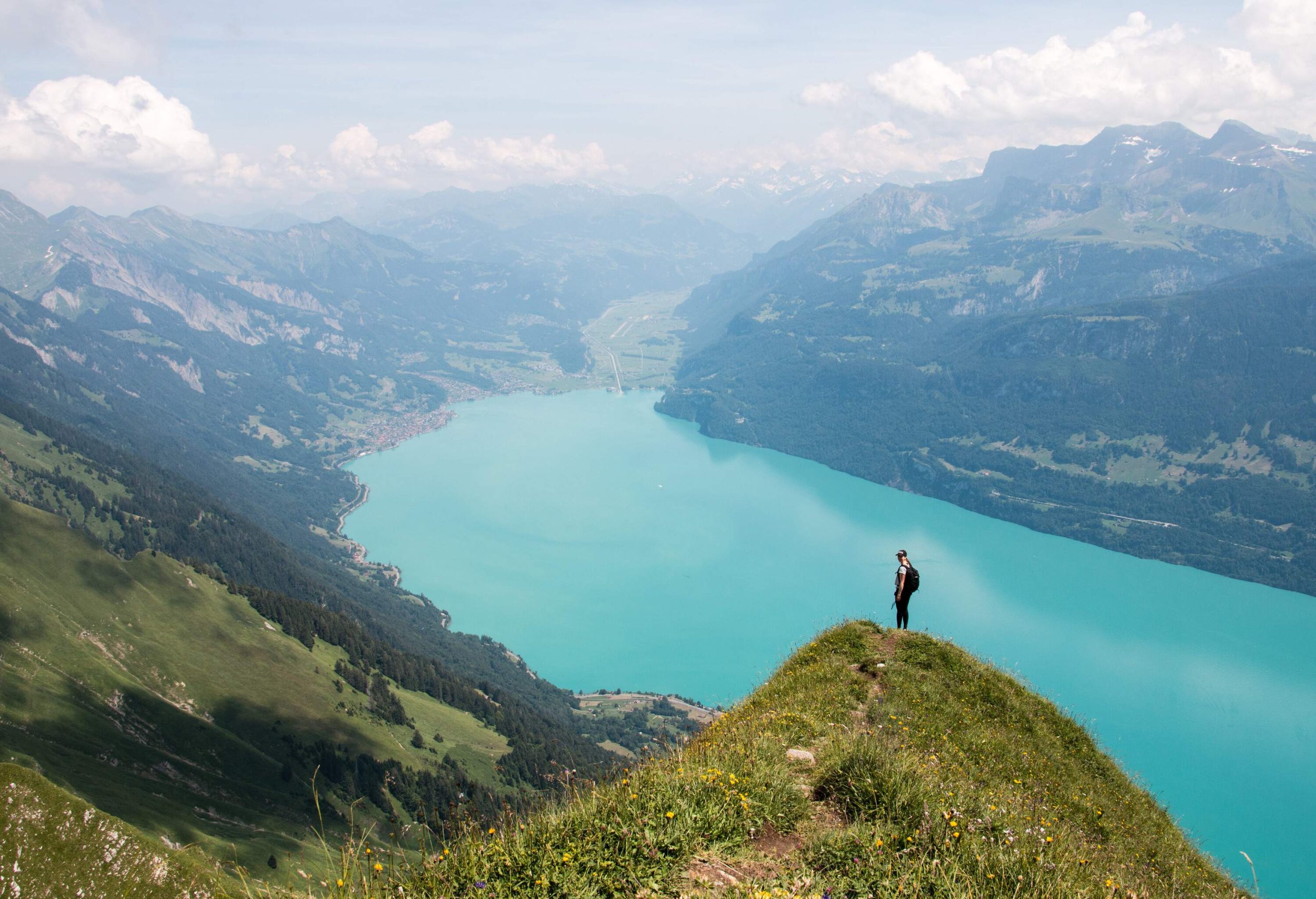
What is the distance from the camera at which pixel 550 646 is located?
13400cm

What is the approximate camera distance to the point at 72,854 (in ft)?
87.4

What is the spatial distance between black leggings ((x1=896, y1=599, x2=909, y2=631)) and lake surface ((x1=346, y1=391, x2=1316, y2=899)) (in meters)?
71.5

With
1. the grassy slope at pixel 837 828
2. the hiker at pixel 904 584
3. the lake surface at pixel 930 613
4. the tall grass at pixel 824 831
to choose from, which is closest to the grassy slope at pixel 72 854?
the tall grass at pixel 824 831

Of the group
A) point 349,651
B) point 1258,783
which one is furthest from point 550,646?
point 1258,783

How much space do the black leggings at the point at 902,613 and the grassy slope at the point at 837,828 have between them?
146 inches

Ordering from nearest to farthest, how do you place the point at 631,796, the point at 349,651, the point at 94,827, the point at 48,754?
the point at 631,796 < the point at 94,827 < the point at 48,754 < the point at 349,651

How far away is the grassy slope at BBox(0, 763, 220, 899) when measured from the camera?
23906 millimetres

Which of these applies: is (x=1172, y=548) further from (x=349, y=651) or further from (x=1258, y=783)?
(x=349, y=651)

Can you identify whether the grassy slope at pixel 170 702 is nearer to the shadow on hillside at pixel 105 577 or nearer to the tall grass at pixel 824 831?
the shadow on hillside at pixel 105 577

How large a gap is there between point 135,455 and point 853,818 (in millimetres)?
213378

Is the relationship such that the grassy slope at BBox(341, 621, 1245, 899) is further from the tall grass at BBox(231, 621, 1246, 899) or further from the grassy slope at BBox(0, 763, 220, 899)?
the grassy slope at BBox(0, 763, 220, 899)

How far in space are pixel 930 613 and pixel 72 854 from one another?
118916mm

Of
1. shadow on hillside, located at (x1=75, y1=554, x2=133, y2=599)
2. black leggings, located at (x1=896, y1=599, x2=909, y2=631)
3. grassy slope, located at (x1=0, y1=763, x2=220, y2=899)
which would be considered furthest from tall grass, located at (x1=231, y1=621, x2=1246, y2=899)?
shadow on hillside, located at (x1=75, y1=554, x2=133, y2=599)

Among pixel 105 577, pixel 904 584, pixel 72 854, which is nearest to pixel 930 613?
pixel 105 577
